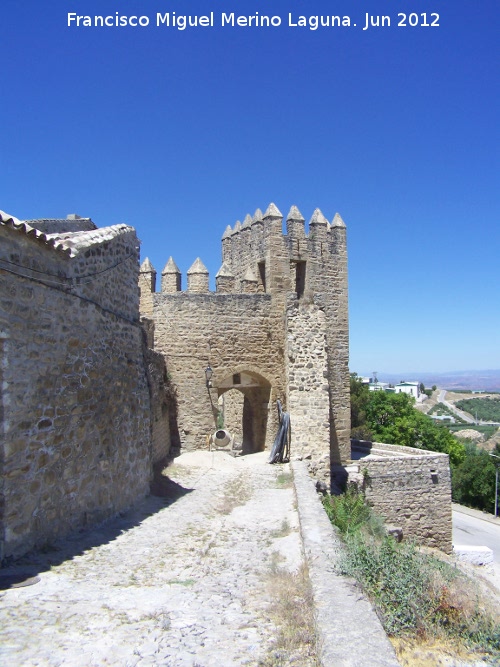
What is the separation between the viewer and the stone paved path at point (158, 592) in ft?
14.4

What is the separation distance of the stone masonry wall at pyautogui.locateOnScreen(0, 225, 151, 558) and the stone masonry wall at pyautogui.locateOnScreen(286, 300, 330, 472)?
542 centimetres

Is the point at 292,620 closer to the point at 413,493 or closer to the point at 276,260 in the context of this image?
the point at 276,260

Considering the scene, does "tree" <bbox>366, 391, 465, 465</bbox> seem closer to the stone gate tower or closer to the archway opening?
the archway opening

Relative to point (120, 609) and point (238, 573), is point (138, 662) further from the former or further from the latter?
point (238, 573)

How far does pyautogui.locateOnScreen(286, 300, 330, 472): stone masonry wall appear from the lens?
14156mm

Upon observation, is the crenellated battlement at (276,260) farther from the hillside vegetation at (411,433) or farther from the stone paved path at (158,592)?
the hillside vegetation at (411,433)

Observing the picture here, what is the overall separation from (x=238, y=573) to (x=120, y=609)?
1649 mm

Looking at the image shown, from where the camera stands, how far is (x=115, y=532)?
309 inches

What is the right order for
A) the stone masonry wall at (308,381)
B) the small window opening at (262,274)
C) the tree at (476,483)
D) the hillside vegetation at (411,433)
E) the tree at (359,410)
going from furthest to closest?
the tree at (476,483) → the hillside vegetation at (411,433) → the tree at (359,410) → the small window opening at (262,274) → the stone masonry wall at (308,381)

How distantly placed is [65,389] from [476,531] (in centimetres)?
3054

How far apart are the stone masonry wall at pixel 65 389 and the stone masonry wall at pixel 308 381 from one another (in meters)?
5.42

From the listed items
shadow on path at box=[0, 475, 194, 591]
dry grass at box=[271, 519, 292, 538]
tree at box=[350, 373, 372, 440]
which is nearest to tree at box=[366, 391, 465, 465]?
tree at box=[350, 373, 372, 440]

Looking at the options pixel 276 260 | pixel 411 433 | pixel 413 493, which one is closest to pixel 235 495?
pixel 276 260

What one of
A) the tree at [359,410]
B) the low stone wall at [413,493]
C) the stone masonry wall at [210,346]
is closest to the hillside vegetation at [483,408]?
the tree at [359,410]
